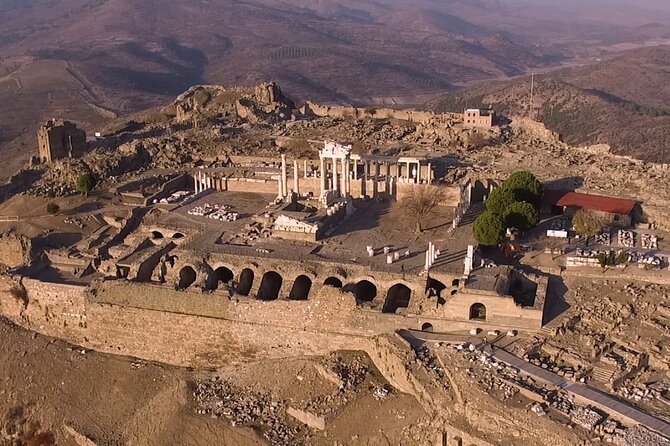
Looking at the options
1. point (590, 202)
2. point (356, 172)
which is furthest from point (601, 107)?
point (590, 202)

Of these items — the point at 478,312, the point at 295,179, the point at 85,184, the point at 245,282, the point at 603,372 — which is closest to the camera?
the point at 603,372

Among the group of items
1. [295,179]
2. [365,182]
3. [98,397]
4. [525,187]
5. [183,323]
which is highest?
[525,187]

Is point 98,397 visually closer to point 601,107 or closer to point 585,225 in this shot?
point 585,225

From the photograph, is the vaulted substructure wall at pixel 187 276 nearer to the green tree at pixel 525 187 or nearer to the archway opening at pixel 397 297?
the archway opening at pixel 397 297

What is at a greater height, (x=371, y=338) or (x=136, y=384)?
(x=371, y=338)

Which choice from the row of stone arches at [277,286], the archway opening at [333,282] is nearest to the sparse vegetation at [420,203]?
the row of stone arches at [277,286]

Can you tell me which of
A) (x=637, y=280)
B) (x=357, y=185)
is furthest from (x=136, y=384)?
(x=637, y=280)

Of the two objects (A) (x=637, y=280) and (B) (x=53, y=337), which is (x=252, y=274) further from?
(A) (x=637, y=280)
